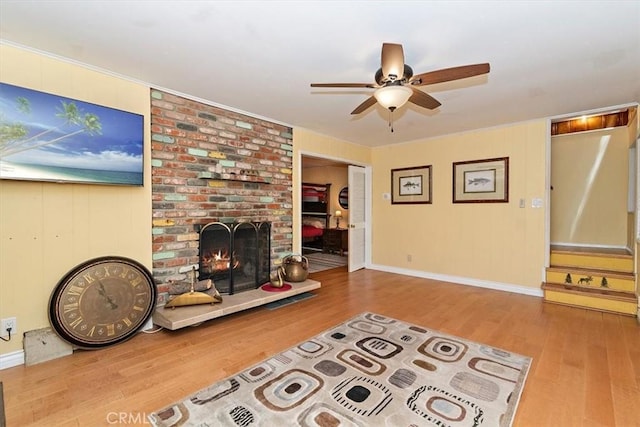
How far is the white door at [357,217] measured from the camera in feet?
18.8

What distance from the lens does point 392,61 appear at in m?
1.97

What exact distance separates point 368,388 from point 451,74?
2260 mm

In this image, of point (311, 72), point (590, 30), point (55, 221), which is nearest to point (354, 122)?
point (311, 72)

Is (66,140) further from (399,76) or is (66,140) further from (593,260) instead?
(593,260)

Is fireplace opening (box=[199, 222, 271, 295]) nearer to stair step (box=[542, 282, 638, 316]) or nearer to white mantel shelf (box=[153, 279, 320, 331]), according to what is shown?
white mantel shelf (box=[153, 279, 320, 331])

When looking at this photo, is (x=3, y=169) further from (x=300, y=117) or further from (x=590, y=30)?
(x=590, y=30)

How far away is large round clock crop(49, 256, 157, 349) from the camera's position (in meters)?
2.39

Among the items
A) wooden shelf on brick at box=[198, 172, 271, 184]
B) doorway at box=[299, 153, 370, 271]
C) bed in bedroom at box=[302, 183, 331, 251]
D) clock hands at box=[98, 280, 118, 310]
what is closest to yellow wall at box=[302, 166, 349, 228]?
doorway at box=[299, 153, 370, 271]

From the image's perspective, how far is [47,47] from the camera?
2328 millimetres

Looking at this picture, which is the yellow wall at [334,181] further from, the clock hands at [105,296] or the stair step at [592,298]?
the clock hands at [105,296]

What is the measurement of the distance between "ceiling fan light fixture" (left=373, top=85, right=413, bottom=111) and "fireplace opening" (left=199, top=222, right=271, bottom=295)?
2.32 metres

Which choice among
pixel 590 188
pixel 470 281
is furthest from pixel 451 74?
pixel 590 188

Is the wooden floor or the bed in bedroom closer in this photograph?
the wooden floor

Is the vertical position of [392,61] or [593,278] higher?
[392,61]
